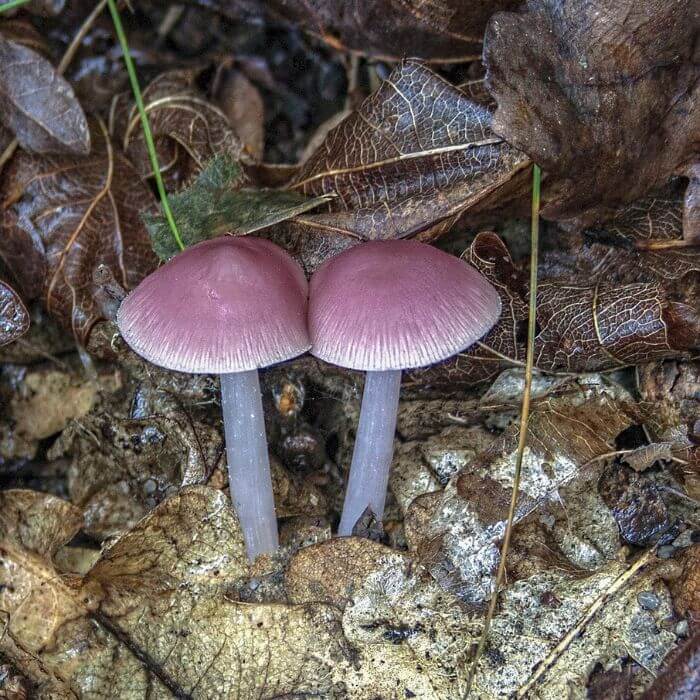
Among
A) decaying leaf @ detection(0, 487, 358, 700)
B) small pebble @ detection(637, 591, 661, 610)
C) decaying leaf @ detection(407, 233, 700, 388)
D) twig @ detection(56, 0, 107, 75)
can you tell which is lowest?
decaying leaf @ detection(0, 487, 358, 700)

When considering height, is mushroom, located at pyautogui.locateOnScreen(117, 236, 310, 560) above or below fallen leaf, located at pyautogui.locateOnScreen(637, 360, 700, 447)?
above

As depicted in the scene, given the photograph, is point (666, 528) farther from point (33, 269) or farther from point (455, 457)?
point (33, 269)

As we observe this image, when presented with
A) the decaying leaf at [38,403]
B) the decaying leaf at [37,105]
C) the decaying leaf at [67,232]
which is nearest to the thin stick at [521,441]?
the decaying leaf at [67,232]

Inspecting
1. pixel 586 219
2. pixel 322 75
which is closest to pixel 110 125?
pixel 322 75

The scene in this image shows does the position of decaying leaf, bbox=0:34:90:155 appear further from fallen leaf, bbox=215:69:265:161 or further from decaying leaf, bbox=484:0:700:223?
decaying leaf, bbox=484:0:700:223

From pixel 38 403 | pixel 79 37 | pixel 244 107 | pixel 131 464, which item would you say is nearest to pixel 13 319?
pixel 38 403

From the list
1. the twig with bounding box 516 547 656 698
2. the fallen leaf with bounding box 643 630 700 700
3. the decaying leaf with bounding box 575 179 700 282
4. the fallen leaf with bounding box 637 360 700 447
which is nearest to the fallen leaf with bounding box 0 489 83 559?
the twig with bounding box 516 547 656 698

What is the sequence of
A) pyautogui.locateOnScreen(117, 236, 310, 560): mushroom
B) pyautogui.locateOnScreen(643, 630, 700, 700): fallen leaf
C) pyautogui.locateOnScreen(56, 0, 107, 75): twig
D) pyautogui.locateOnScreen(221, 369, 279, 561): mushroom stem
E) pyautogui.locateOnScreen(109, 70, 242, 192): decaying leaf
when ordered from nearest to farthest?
pyautogui.locateOnScreen(643, 630, 700, 700): fallen leaf
pyautogui.locateOnScreen(117, 236, 310, 560): mushroom
pyautogui.locateOnScreen(221, 369, 279, 561): mushroom stem
pyautogui.locateOnScreen(109, 70, 242, 192): decaying leaf
pyautogui.locateOnScreen(56, 0, 107, 75): twig
